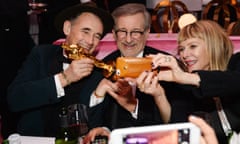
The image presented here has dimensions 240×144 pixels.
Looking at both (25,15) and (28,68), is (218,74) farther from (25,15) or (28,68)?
(25,15)

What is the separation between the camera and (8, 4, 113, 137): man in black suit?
193cm

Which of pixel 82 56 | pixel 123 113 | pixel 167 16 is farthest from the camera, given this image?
pixel 167 16

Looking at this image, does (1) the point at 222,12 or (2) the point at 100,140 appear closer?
(2) the point at 100,140

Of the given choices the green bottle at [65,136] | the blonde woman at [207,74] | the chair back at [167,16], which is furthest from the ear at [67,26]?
the chair back at [167,16]

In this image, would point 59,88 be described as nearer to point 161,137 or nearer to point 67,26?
point 67,26

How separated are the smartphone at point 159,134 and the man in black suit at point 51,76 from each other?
106cm

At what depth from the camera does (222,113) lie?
1630 mm

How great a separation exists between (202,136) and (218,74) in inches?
18.2

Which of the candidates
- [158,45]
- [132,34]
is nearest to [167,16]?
[158,45]

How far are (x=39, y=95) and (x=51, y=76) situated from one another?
10 centimetres

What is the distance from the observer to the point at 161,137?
868 millimetres

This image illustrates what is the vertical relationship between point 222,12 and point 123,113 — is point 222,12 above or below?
above

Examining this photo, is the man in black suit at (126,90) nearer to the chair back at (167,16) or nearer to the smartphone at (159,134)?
the smartphone at (159,134)

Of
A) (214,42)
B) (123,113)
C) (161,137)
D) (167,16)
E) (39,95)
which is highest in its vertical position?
(167,16)
